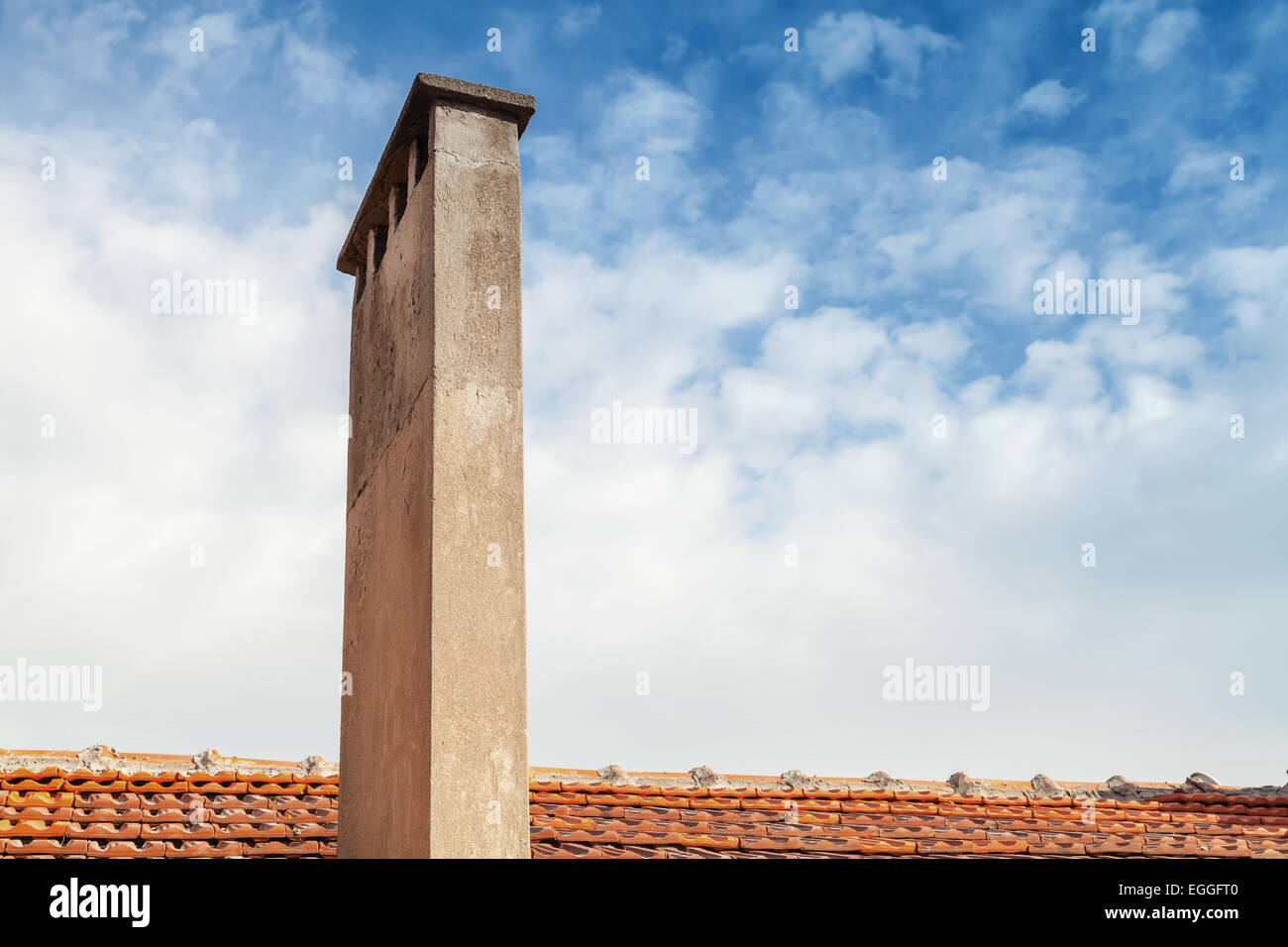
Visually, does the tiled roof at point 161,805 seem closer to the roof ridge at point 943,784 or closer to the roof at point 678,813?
the roof at point 678,813

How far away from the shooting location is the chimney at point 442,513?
4.64m

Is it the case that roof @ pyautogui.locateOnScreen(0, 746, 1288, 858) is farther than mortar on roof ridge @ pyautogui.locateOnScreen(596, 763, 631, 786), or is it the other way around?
mortar on roof ridge @ pyautogui.locateOnScreen(596, 763, 631, 786)

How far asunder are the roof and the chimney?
1962mm

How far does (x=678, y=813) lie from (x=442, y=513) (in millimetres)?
5105

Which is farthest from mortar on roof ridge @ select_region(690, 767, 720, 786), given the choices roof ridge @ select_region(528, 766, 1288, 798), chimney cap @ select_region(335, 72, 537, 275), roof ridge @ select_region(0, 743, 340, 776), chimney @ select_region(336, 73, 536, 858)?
chimney cap @ select_region(335, 72, 537, 275)

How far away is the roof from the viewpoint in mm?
7492

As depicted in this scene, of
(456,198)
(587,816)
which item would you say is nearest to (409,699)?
(456,198)

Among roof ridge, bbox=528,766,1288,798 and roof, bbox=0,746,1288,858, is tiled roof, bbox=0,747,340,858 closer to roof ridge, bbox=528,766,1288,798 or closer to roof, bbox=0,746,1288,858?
roof, bbox=0,746,1288,858

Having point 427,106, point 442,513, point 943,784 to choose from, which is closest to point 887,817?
point 943,784

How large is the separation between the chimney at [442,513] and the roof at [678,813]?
6.44ft

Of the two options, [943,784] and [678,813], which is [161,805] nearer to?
[678,813]

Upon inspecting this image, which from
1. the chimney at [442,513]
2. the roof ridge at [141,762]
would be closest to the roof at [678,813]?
the roof ridge at [141,762]

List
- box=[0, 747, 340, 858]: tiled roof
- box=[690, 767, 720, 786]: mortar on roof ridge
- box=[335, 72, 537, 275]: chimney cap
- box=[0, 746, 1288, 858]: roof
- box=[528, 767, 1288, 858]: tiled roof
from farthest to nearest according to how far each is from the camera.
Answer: box=[690, 767, 720, 786]: mortar on roof ridge < box=[528, 767, 1288, 858]: tiled roof < box=[0, 746, 1288, 858]: roof < box=[0, 747, 340, 858]: tiled roof < box=[335, 72, 537, 275]: chimney cap
